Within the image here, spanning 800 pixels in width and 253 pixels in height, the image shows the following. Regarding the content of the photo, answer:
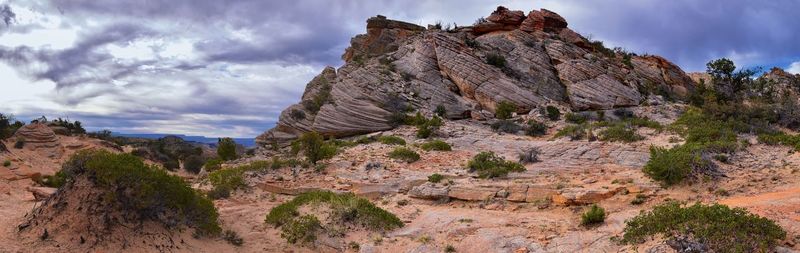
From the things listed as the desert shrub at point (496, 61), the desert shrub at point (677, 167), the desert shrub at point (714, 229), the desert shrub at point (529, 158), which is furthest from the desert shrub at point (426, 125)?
the desert shrub at point (714, 229)

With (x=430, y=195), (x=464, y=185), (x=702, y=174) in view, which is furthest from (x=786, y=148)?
(x=430, y=195)

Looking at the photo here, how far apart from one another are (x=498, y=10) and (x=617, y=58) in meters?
10.1

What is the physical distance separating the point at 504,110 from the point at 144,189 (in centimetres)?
2267

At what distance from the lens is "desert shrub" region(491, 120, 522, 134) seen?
2698 cm

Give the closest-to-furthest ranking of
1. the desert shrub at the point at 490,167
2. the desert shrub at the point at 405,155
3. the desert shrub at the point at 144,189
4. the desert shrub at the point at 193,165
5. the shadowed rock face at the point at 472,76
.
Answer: the desert shrub at the point at 144,189
the desert shrub at the point at 490,167
the desert shrub at the point at 405,155
the shadowed rock face at the point at 472,76
the desert shrub at the point at 193,165

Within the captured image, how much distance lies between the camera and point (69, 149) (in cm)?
3269

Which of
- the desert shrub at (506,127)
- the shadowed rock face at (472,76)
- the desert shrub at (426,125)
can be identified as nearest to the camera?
the desert shrub at (426,125)

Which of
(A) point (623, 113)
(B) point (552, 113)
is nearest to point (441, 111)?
(B) point (552, 113)

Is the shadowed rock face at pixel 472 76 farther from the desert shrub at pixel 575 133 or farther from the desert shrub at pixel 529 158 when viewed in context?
the desert shrub at pixel 529 158

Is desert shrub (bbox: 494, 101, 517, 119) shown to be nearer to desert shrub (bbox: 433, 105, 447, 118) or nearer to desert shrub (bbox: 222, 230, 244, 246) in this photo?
desert shrub (bbox: 433, 105, 447, 118)

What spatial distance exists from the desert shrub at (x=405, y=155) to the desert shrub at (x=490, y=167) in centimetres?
254

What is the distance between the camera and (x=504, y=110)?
30.1m

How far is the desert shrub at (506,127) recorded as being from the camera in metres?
27.0

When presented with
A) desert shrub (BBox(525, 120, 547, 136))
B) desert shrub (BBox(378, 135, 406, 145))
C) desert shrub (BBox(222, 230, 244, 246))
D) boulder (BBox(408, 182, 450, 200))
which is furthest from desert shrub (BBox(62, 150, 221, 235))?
desert shrub (BBox(525, 120, 547, 136))
